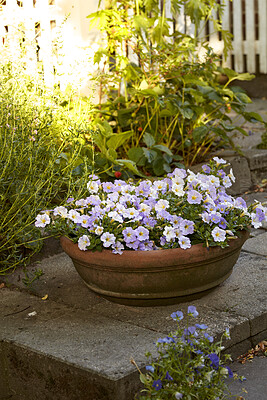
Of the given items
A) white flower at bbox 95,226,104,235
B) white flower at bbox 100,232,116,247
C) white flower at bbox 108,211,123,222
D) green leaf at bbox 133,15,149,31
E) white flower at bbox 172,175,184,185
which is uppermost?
green leaf at bbox 133,15,149,31

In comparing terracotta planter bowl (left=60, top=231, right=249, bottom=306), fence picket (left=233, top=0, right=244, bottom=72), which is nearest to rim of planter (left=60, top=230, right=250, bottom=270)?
terracotta planter bowl (left=60, top=231, right=249, bottom=306)

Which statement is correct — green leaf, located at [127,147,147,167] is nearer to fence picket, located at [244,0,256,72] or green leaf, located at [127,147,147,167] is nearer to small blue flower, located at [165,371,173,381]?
small blue flower, located at [165,371,173,381]

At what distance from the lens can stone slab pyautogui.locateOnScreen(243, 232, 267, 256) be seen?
3727 millimetres

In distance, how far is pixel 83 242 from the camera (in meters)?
2.93

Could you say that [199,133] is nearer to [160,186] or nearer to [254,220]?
[160,186]

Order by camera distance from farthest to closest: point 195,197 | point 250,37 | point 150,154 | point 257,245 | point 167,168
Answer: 1. point 250,37
2. point 167,168
3. point 150,154
4. point 257,245
5. point 195,197

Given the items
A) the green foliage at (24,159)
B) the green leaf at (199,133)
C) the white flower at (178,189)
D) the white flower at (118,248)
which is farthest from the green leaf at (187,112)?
the white flower at (118,248)

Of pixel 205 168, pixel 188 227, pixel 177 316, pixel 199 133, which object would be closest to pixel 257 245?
pixel 205 168

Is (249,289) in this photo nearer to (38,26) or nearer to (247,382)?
(247,382)

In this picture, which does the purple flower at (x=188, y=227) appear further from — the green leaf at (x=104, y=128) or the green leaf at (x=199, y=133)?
the green leaf at (x=199, y=133)

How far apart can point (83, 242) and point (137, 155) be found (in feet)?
5.29

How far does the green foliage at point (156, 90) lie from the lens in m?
4.51

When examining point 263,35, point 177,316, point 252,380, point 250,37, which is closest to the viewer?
point 177,316

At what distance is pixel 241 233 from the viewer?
3.09 meters
